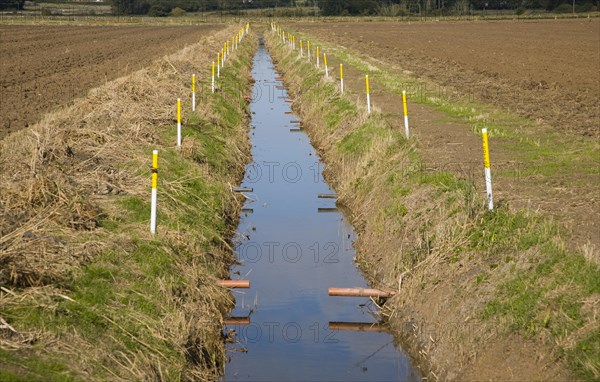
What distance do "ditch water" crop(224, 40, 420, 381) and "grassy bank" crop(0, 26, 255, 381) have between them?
0.44 metres

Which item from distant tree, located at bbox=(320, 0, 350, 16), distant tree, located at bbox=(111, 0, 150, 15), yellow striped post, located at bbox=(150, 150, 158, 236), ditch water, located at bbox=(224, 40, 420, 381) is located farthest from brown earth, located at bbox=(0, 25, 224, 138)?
distant tree, located at bbox=(320, 0, 350, 16)

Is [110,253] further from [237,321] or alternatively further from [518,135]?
[518,135]

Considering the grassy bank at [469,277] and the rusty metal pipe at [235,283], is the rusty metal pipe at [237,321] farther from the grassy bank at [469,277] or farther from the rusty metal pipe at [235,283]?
the grassy bank at [469,277]

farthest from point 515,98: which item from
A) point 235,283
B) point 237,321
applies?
point 237,321

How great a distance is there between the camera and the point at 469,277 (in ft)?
35.8

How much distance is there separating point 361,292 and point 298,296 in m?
1.48

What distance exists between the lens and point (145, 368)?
8688 mm

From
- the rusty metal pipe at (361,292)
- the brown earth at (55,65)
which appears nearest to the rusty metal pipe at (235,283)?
the rusty metal pipe at (361,292)

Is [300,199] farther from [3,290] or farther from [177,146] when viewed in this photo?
[3,290]

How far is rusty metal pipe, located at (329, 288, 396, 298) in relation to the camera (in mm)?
11898

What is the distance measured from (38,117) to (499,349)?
17.1 meters

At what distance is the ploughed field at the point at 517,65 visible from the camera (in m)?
24.9

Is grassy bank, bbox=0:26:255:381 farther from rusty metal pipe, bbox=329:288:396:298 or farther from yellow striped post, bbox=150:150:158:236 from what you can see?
rusty metal pipe, bbox=329:288:396:298

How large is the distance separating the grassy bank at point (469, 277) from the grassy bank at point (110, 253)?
8.12ft
